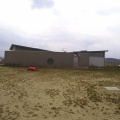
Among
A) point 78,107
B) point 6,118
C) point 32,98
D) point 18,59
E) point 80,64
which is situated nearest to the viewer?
point 6,118

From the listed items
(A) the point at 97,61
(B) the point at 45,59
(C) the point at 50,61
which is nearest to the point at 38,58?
(B) the point at 45,59

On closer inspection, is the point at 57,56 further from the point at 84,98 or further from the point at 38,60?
the point at 84,98

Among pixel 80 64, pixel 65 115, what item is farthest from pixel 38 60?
pixel 65 115

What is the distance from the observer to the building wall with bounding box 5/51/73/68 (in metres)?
39.0

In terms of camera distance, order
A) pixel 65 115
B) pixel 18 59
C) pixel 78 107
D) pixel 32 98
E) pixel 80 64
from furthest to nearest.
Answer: pixel 80 64
pixel 18 59
pixel 32 98
pixel 78 107
pixel 65 115

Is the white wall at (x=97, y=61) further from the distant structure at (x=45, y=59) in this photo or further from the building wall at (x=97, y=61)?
the distant structure at (x=45, y=59)

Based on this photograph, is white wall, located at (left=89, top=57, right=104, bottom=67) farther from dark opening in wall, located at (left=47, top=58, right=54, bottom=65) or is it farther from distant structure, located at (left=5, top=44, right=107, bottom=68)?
dark opening in wall, located at (left=47, top=58, right=54, bottom=65)

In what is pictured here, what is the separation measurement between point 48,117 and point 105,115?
2008 millimetres

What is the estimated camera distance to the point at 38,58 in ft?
129

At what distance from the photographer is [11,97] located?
9.71 metres

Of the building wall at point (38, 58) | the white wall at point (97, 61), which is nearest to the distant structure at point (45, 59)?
the building wall at point (38, 58)

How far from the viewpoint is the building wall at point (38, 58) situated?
38969 millimetres

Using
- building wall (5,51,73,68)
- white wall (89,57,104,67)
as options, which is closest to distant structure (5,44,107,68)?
building wall (5,51,73,68)

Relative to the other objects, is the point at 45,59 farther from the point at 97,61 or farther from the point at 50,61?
the point at 97,61
